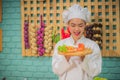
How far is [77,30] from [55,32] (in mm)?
1192

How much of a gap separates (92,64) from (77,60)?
4.6 inches

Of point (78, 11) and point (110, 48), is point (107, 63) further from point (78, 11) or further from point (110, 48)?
point (78, 11)

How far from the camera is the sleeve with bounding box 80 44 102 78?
196 centimetres

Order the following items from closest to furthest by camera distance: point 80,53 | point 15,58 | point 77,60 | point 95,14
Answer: point 80,53, point 77,60, point 95,14, point 15,58

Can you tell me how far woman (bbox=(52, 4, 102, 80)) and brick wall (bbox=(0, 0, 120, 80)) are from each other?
124cm

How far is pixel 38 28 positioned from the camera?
10.7 ft

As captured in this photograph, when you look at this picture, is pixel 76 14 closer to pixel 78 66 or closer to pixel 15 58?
pixel 78 66

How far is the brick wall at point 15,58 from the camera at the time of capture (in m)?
3.30

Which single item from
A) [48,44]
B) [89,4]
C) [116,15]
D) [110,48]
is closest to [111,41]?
[110,48]

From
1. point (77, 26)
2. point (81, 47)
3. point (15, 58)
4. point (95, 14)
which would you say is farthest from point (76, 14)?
point (15, 58)

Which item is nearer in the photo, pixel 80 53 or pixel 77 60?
pixel 80 53

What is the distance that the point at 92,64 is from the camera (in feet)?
6.61

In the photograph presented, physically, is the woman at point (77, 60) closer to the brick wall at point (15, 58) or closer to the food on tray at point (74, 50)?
the food on tray at point (74, 50)

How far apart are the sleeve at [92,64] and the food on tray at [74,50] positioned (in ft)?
0.23
